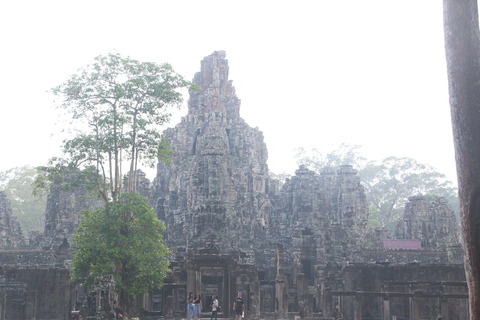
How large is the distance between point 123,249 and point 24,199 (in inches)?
1919

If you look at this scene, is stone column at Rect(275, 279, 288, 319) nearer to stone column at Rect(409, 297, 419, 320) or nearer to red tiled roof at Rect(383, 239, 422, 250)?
stone column at Rect(409, 297, 419, 320)

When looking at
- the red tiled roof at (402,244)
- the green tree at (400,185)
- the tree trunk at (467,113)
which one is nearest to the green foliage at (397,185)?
the green tree at (400,185)

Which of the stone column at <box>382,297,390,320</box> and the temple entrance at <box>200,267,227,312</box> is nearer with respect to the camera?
the stone column at <box>382,297,390,320</box>

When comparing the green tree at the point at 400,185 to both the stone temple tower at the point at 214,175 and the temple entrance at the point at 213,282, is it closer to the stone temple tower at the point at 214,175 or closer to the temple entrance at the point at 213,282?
the stone temple tower at the point at 214,175

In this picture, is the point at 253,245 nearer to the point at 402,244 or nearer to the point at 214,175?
the point at 214,175

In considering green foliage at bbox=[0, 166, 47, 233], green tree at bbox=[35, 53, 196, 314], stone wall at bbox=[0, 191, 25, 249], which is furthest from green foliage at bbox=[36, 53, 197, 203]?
green foliage at bbox=[0, 166, 47, 233]

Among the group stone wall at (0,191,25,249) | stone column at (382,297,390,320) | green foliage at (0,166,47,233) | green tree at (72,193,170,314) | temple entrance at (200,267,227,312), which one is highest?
green foliage at (0,166,47,233)

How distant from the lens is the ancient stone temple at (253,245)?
24.5 meters

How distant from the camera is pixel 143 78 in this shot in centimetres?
2406

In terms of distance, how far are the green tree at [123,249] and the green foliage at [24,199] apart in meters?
42.3

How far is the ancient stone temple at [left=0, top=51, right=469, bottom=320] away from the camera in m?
24.5

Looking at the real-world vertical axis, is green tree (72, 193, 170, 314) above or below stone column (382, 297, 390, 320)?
above

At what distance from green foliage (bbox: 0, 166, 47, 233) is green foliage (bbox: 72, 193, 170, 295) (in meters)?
42.3

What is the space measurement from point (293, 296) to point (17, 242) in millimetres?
23128
